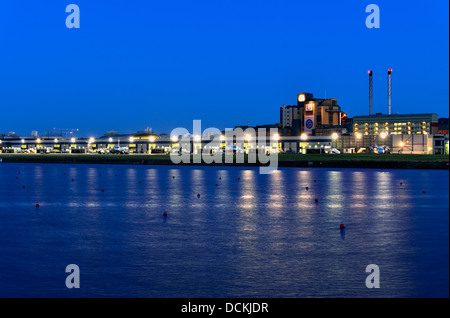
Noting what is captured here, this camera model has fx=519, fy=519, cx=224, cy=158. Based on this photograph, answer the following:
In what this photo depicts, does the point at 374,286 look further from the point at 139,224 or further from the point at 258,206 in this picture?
the point at 258,206

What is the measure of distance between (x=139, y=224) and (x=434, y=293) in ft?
42.2

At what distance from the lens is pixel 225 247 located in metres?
16.0

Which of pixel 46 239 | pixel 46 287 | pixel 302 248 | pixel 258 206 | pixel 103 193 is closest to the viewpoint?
pixel 46 287

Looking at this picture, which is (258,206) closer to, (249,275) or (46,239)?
(46,239)

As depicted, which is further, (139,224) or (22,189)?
(22,189)

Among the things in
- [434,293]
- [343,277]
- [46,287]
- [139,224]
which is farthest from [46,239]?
[434,293]

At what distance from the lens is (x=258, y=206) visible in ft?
90.8

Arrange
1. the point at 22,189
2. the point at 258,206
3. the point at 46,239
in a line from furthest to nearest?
the point at 22,189 → the point at 258,206 → the point at 46,239

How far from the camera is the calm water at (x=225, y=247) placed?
11547mm

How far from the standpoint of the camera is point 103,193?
35688 millimetres

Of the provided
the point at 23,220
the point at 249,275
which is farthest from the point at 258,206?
the point at 249,275

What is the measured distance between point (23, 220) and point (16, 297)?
12.6m

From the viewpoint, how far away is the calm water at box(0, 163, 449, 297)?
37.9ft

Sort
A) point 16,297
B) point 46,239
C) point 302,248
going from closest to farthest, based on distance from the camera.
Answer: point 16,297 → point 302,248 → point 46,239
